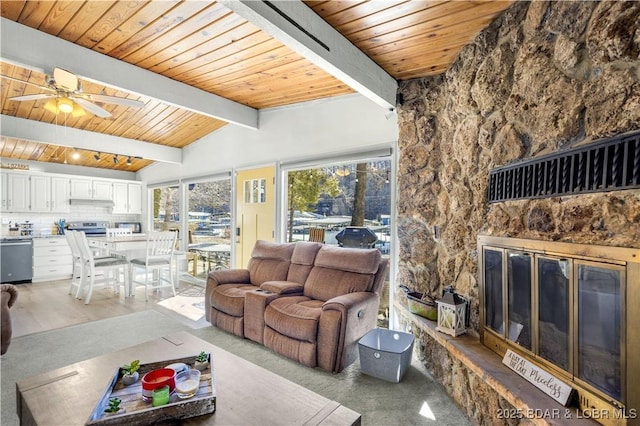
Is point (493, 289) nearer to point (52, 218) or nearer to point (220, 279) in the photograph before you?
point (220, 279)

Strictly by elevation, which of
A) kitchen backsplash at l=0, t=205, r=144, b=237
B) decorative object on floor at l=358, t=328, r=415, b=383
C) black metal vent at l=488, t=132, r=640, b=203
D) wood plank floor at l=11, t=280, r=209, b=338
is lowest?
wood plank floor at l=11, t=280, r=209, b=338

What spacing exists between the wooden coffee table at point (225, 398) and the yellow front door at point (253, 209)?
9.42ft

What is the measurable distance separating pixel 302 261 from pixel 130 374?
6.89 ft

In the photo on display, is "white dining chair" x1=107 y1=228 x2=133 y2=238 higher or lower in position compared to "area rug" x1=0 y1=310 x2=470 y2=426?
higher

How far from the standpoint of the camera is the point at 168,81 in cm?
352

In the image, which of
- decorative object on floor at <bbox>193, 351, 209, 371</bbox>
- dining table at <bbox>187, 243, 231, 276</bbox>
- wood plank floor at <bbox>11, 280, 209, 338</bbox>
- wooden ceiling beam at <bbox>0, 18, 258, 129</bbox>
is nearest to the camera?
decorative object on floor at <bbox>193, 351, 209, 371</bbox>

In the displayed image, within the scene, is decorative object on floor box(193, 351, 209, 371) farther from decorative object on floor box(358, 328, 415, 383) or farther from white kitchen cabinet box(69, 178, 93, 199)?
white kitchen cabinet box(69, 178, 93, 199)

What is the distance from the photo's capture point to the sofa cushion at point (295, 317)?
8.53ft

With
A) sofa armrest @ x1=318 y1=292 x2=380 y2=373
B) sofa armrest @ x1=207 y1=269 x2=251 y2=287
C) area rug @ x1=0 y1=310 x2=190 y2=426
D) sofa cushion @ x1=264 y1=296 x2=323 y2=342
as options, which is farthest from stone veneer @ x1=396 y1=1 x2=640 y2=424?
area rug @ x1=0 y1=310 x2=190 y2=426

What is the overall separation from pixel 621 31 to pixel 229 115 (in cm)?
399

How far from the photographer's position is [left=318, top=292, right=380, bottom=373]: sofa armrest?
8.24 ft

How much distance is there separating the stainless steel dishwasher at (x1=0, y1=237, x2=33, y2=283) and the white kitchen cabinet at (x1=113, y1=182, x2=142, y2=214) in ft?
5.66

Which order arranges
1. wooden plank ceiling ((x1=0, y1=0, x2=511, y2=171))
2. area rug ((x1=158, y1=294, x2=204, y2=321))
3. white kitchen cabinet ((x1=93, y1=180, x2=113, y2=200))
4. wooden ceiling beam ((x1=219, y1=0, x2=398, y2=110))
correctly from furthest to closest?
→ white kitchen cabinet ((x1=93, y1=180, x2=113, y2=200)), area rug ((x1=158, y1=294, x2=204, y2=321)), wooden plank ceiling ((x1=0, y1=0, x2=511, y2=171)), wooden ceiling beam ((x1=219, y1=0, x2=398, y2=110))

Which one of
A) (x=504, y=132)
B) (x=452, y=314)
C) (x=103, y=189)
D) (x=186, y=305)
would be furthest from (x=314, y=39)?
(x=103, y=189)
